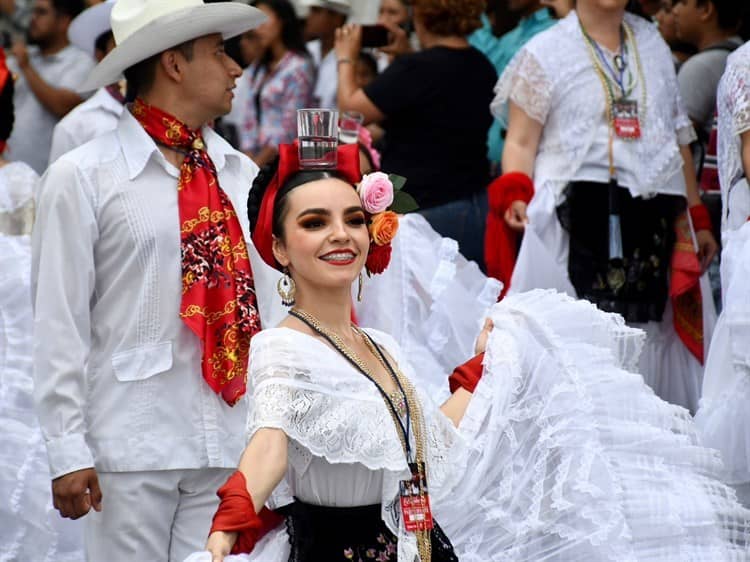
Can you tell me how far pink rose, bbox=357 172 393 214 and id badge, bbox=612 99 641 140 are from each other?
93.3 inches

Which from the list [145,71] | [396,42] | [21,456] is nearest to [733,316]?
[145,71]

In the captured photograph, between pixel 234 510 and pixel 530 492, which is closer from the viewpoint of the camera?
pixel 234 510

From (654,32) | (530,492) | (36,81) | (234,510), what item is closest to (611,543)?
(530,492)

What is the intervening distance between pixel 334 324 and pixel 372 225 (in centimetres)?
27

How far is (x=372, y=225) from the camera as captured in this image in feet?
12.0

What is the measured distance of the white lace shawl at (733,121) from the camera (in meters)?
5.11

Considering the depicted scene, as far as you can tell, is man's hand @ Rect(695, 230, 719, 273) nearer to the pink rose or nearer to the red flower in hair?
the red flower in hair

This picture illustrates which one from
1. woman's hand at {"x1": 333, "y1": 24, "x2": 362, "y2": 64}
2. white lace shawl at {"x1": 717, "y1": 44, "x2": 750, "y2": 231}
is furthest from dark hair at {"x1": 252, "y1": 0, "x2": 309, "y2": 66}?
white lace shawl at {"x1": 717, "y1": 44, "x2": 750, "y2": 231}

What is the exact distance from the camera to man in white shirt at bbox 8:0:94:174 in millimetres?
8414

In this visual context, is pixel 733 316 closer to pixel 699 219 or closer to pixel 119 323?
pixel 699 219

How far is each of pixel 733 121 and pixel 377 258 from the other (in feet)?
6.45

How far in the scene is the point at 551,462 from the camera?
3.73 meters

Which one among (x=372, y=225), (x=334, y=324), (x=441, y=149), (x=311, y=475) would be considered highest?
(x=441, y=149)

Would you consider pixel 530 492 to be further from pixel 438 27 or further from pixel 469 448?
pixel 438 27
